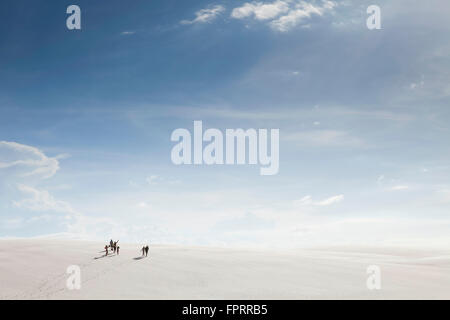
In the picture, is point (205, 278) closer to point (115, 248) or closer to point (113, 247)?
point (115, 248)

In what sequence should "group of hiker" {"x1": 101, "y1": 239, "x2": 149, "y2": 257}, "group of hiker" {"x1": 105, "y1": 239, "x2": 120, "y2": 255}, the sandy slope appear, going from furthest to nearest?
"group of hiker" {"x1": 105, "y1": 239, "x2": 120, "y2": 255}, "group of hiker" {"x1": 101, "y1": 239, "x2": 149, "y2": 257}, the sandy slope

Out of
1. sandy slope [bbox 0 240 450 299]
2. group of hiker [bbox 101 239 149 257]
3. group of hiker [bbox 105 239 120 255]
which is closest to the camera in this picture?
sandy slope [bbox 0 240 450 299]

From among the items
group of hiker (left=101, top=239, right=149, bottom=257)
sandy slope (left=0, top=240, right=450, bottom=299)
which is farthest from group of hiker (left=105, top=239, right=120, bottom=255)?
sandy slope (left=0, top=240, right=450, bottom=299)

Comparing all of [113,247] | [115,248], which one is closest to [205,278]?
[115,248]

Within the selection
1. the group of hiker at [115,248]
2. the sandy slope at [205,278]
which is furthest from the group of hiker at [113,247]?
the sandy slope at [205,278]

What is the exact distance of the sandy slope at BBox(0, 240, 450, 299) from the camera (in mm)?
19078

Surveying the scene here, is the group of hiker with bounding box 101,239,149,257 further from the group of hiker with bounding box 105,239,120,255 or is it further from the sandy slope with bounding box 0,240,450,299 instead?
the sandy slope with bounding box 0,240,450,299

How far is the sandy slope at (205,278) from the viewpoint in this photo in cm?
1908

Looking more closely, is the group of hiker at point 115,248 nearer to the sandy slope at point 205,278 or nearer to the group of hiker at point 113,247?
the group of hiker at point 113,247

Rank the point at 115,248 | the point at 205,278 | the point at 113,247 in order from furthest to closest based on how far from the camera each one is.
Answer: the point at 113,247 → the point at 115,248 → the point at 205,278

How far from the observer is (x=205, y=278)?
22.7 metres

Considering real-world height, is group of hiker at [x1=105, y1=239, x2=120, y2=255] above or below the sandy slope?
above
